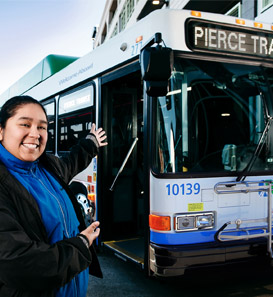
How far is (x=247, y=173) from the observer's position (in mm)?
3443

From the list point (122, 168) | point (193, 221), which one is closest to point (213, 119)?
point (193, 221)

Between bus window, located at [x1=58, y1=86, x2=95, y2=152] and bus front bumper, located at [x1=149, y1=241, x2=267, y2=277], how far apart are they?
226cm

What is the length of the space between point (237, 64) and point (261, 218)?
159 centimetres

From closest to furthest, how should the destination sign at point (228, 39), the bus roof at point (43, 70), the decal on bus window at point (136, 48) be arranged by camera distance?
the destination sign at point (228, 39)
the decal on bus window at point (136, 48)
the bus roof at point (43, 70)

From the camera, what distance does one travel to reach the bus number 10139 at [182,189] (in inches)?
129

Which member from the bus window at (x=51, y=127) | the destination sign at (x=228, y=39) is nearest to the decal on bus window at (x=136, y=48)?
the destination sign at (x=228, y=39)

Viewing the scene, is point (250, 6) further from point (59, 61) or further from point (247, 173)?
point (247, 173)

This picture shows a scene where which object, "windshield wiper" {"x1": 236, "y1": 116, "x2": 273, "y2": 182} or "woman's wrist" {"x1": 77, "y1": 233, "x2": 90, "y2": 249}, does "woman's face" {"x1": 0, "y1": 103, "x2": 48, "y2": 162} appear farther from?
"windshield wiper" {"x1": 236, "y1": 116, "x2": 273, "y2": 182}

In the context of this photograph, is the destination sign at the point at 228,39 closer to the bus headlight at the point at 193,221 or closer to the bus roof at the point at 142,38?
the bus roof at the point at 142,38

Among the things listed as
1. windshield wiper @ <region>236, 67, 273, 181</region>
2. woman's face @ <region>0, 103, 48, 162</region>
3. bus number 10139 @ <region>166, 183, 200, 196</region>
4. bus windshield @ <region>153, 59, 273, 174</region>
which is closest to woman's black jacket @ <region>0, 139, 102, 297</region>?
woman's face @ <region>0, 103, 48, 162</region>

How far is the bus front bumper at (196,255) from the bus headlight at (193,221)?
167mm

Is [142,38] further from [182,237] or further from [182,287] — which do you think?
[182,287]

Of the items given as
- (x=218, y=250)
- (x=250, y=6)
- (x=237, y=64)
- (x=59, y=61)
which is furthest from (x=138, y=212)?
(x=250, y=6)

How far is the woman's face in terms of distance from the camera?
5.30ft
